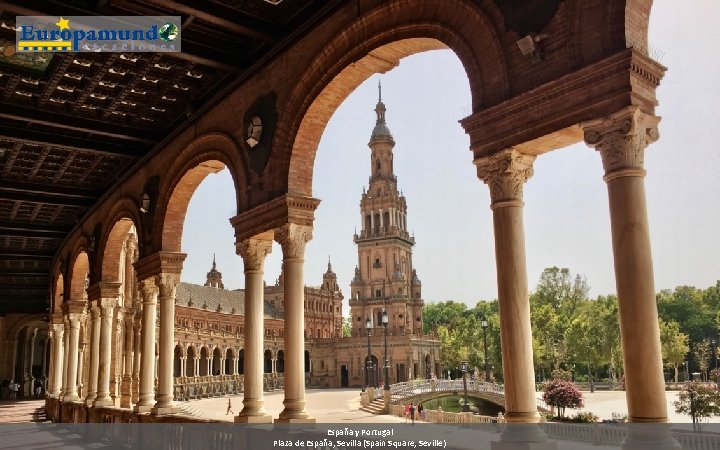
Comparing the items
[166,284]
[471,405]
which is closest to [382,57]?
[166,284]

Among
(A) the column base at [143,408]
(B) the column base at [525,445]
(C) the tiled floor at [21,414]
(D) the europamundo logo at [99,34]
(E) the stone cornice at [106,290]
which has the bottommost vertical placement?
(C) the tiled floor at [21,414]

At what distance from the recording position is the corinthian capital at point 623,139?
6.87 m

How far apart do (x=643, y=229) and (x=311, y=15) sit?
24.2ft

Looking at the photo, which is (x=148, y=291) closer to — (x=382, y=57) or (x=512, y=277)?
(x=382, y=57)

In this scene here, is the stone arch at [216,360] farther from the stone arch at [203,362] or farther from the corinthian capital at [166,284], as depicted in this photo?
the corinthian capital at [166,284]

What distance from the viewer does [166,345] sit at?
56.4 ft

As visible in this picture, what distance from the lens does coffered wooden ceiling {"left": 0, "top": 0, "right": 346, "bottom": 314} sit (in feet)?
37.8

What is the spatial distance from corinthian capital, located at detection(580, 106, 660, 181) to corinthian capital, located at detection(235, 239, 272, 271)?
802 cm

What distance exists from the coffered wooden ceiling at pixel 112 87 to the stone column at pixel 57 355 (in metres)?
11.6

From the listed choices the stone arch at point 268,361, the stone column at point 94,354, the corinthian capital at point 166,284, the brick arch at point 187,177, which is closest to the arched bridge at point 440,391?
the stone column at point 94,354

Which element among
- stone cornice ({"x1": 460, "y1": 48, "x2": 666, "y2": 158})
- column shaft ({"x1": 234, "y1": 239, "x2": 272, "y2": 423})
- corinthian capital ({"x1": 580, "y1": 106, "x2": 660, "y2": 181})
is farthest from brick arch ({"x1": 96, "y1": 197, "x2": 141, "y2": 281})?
corinthian capital ({"x1": 580, "y1": 106, "x2": 660, "y2": 181})

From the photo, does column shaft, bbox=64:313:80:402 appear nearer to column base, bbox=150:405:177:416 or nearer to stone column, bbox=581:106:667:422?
column base, bbox=150:405:177:416

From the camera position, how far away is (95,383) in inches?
973

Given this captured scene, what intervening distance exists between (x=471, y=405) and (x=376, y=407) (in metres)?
15.4
